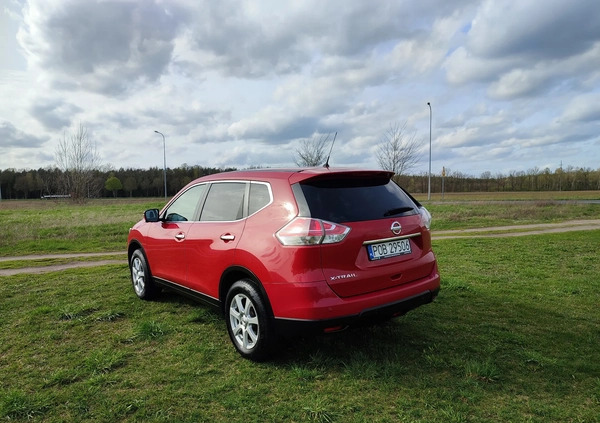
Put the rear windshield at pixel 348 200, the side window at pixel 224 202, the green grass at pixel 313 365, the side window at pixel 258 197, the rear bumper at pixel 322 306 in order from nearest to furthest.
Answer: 1. the green grass at pixel 313 365
2. the rear bumper at pixel 322 306
3. the rear windshield at pixel 348 200
4. the side window at pixel 258 197
5. the side window at pixel 224 202

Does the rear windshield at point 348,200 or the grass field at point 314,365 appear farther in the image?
the rear windshield at point 348,200

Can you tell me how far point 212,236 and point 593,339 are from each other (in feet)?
12.9

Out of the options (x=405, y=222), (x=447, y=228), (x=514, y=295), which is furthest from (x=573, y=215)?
(x=405, y=222)

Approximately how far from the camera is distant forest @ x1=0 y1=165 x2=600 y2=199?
70.3 metres

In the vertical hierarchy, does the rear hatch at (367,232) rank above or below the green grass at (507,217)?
above

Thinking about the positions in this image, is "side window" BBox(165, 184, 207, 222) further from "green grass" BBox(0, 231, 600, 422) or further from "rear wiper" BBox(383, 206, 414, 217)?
"rear wiper" BBox(383, 206, 414, 217)

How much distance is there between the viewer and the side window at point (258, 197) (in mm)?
3592

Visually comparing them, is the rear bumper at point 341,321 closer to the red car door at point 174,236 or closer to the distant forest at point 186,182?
the red car door at point 174,236

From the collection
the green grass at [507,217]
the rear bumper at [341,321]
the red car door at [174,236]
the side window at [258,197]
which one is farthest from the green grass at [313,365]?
the green grass at [507,217]

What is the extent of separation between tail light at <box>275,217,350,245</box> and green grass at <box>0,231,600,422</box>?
111 cm

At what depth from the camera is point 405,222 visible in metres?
3.60

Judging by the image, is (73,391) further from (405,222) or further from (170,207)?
(405,222)

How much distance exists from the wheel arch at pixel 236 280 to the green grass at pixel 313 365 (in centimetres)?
52

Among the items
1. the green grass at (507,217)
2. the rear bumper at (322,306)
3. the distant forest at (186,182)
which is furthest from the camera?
the distant forest at (186,182)
